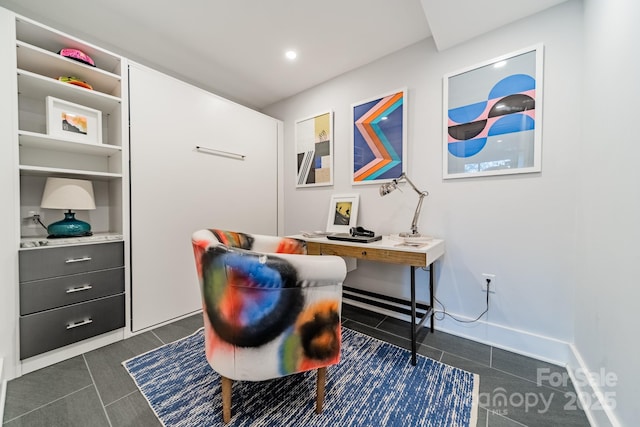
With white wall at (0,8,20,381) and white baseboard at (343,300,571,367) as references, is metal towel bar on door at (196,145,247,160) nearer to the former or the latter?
white wall at (0,8,20,381)

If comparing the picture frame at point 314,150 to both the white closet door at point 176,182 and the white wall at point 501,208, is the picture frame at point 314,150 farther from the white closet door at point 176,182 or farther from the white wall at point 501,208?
the white closet door at point 176,182

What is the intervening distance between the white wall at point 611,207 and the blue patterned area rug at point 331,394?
615 mm

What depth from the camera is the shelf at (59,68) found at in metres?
1.52

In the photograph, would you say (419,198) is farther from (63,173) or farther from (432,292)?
(63,173)

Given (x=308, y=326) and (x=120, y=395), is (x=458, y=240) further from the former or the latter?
(x=120, y=395)

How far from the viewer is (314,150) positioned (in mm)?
2773

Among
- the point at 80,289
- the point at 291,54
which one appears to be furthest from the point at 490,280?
the point at 80,289

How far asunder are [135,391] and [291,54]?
276 centimetres

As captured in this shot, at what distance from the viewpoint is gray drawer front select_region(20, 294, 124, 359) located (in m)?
1.43

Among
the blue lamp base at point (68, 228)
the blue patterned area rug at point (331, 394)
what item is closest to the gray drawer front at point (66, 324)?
the blue patterned area rug at point (331, 394)

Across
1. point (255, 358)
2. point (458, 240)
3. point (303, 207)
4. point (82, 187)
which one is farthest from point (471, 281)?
point (82, 187)

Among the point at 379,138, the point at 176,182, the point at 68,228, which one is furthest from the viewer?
the point at 379,138

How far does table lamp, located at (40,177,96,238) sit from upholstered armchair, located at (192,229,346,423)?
126cm

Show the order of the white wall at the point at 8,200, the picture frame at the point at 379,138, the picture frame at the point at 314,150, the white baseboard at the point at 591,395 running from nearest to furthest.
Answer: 1. the white baseboard at the point at 591,395
2. the white wall at the point at 8,200
3. the picture frame at the point at 379,138
4. the picture frame at the point at 314,150
